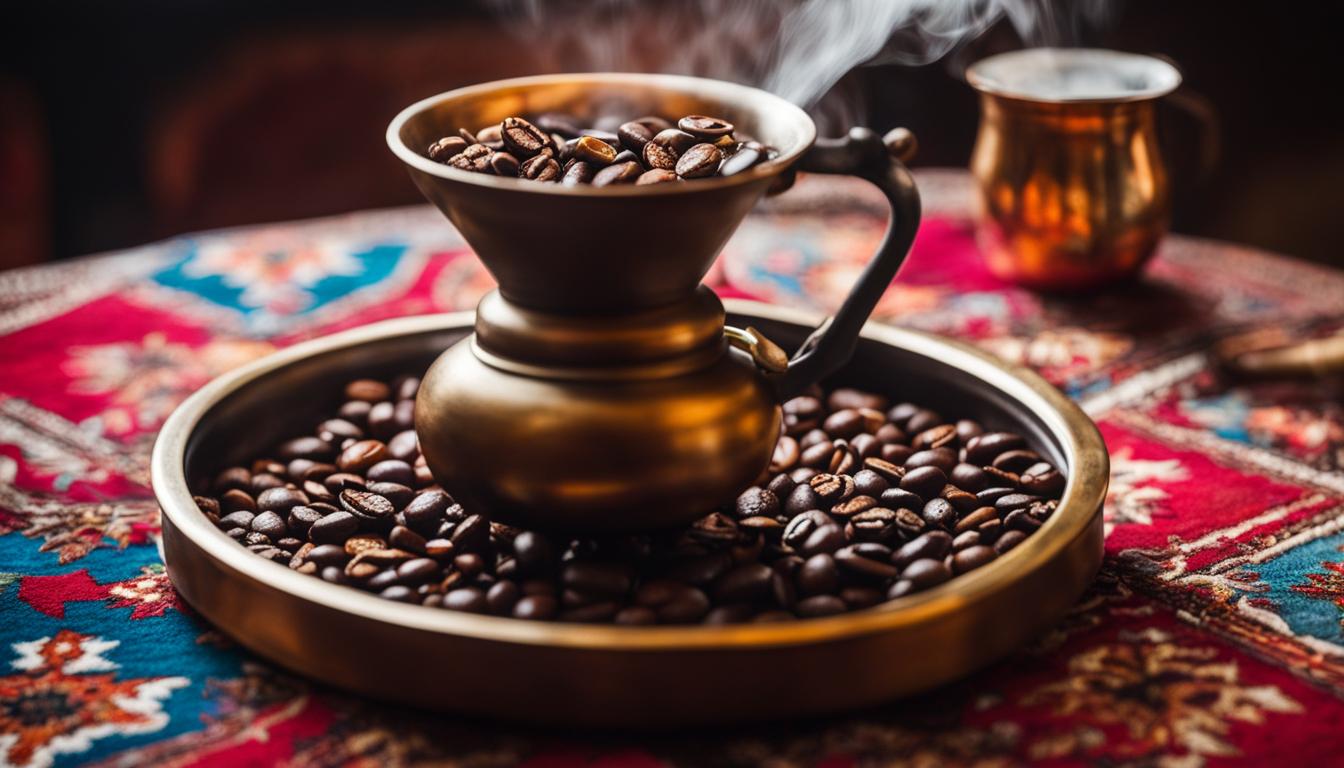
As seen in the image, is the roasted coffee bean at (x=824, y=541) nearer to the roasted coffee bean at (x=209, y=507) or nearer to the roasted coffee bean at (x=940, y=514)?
the roasted coffee bean at (x=940, y=514)

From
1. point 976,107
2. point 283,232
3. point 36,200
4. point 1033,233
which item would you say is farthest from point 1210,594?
point 36,200

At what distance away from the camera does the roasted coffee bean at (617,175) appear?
86cm

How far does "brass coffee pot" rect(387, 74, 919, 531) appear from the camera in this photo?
2.69ft

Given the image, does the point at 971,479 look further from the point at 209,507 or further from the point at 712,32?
the point at 712,32

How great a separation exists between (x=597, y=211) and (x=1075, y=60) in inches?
49.5

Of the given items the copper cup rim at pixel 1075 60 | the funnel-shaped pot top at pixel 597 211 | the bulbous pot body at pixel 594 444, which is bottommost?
the bulbous pot body at pixel 594 444

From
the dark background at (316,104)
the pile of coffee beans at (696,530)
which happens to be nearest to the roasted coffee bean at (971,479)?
the pile of coffee beans at (696,530)

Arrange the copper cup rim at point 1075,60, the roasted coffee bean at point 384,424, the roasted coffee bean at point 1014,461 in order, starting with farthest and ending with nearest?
1. the copper cup rim at point 1075,60
2. the roasted coffee bean at point 384,424
3. the roasted coffee bean at point 1014,461

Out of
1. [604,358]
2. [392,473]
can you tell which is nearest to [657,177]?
[604,358]

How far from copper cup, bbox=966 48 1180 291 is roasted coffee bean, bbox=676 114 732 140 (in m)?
0.84

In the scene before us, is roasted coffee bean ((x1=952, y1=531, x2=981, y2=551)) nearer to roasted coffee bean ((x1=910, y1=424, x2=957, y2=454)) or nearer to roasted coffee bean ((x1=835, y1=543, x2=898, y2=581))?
roasted coffee bean ((x1=835, y1=543, x2=898, y2=581))

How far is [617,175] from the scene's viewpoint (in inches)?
33.7

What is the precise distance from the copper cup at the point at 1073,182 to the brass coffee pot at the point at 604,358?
764 mm

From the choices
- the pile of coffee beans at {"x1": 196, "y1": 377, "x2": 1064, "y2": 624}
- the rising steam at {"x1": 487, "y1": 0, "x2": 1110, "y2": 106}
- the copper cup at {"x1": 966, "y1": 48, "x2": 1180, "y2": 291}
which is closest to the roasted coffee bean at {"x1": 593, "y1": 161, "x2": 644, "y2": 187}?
the pile of coffee beans at {"x1": 196, "y1": 377, "x2": 1064, "y2": 624}
